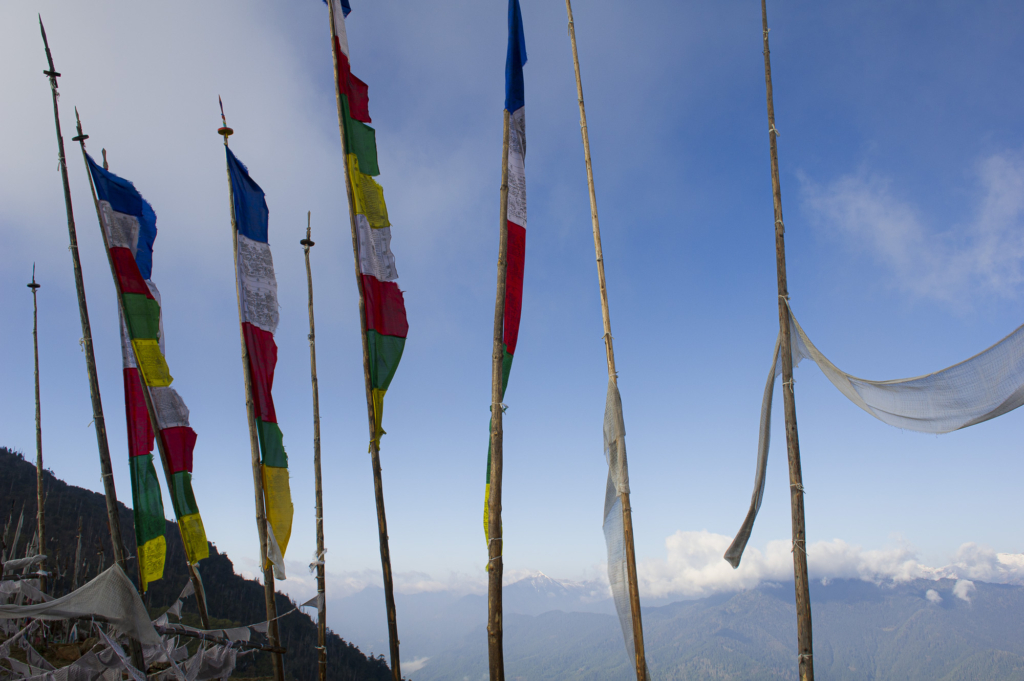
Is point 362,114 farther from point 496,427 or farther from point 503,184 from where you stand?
point 496,427

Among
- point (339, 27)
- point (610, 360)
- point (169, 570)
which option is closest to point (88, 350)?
point (339, 27)

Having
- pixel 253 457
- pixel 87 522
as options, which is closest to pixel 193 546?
pixel 253 457

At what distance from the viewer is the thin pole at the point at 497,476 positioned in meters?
7.15

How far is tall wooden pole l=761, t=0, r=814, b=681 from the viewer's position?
697 cm

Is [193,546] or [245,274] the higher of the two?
[245,274]

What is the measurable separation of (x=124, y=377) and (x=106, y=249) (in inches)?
102

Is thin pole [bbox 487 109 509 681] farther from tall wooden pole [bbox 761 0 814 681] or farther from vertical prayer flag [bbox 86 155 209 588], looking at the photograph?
vertical prayer flag [bbox 86 155 209 588]

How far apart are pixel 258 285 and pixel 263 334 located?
3.17 ft

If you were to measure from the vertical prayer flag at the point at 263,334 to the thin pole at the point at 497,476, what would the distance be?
16.9ft

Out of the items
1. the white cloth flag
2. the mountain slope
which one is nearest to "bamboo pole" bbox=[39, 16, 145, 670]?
the white cloth flag

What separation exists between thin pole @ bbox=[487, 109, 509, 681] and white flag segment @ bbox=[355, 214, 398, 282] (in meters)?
2.02

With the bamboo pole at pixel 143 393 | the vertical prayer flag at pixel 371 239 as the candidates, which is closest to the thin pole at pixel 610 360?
the vertical prayer flag at pixel 371 239

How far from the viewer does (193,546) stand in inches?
502

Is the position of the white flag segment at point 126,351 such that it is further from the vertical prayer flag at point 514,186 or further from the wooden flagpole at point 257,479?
the vertical prayer flag at point 514,186
